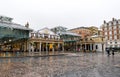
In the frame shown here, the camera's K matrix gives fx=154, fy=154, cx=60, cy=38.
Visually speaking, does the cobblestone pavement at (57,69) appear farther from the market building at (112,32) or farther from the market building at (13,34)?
the market building at (112,32)

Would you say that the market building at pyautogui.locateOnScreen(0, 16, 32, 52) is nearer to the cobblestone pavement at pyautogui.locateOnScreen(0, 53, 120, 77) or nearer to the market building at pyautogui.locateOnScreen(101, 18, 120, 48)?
the cobblestone pavement at pyautogui.locateOnScreen(0, 53, 120, 77)

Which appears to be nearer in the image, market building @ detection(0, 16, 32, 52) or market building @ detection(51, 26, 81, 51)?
market building @ detection(0, 16, 32, 52)

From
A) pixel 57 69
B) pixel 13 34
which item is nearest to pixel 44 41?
pixel 13 34

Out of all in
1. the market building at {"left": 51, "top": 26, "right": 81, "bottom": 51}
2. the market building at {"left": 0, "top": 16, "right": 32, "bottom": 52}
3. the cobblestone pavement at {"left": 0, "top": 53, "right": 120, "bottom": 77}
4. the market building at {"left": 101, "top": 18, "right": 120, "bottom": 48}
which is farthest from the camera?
the market building at {"left": 101, "top": 18, "right": 120, "bottom": 48}

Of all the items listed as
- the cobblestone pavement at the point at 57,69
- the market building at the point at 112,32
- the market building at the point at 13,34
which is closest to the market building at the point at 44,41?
the market building at the point at 13,34

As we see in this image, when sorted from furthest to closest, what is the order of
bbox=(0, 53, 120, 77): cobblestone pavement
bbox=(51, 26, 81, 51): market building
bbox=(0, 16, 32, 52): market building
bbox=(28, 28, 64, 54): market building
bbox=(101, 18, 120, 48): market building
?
1. bbox=(101, 18, 120, 48): market building
2. bbox=(51, 26, 81, 51): market building
3. bbox=(28, 28, 64, 54): market building
4. bbox=(0, 16, 32, 52): market building
5. bbox=(0, 53, 120, 77): cobblestone pavement

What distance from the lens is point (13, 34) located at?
124ft

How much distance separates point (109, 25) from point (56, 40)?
1841 inches

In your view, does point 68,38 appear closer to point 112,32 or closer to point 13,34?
point 13,34

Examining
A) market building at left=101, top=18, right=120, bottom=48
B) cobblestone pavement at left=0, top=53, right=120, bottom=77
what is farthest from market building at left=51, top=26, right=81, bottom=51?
cobblestone pavement at left=0, top=53, right=120, bottom=77

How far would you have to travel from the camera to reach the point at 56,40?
5059 cm

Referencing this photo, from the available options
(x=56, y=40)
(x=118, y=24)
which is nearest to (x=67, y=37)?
(x=56, y=40)

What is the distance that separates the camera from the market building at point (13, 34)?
119 feet

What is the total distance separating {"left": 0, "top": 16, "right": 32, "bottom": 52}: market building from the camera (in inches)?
1426
